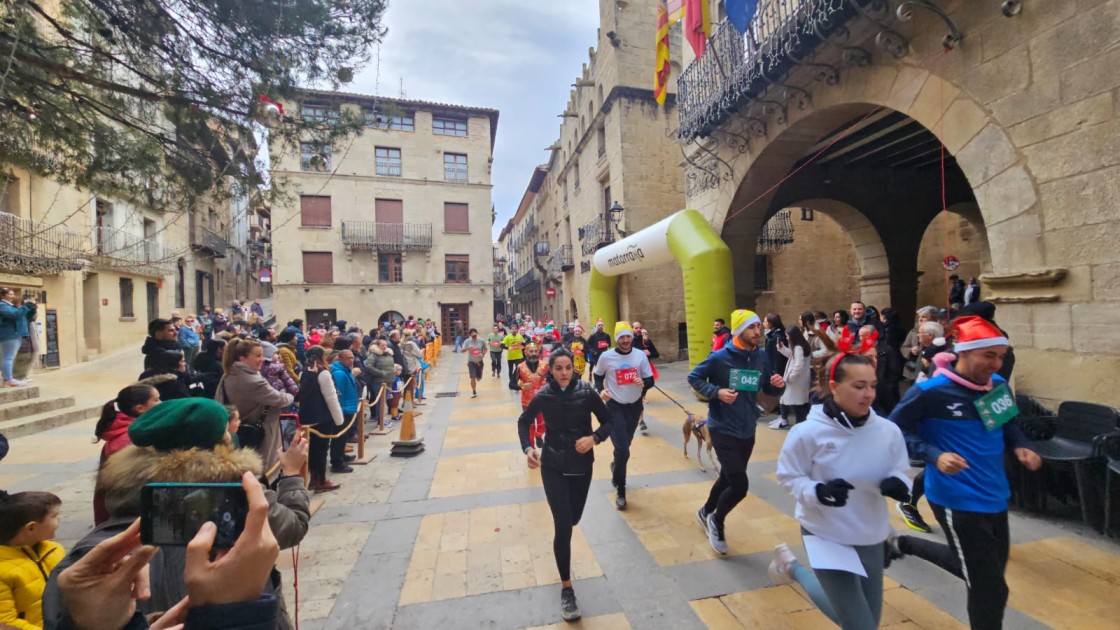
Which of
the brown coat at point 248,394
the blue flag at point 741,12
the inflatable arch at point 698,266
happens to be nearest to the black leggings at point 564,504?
the brown coat at point 248,394

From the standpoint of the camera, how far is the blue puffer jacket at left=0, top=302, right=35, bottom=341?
835cm

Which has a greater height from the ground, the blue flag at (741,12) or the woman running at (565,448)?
the blue flag at (741,12)

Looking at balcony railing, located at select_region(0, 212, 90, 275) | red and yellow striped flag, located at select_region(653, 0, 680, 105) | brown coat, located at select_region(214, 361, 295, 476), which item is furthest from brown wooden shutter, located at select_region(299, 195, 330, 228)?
brown coat, located at select_region(214, 361, 295, 476)

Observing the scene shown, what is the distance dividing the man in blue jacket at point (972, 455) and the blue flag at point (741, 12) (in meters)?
6.01

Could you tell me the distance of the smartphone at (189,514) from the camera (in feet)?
4.06

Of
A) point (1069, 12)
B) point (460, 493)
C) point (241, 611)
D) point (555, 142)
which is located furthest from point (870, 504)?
point (555, 142)

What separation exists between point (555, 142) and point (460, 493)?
1026 inches

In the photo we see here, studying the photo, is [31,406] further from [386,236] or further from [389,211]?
[389,211]

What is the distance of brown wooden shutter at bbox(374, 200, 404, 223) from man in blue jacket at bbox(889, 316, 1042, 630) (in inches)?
1108

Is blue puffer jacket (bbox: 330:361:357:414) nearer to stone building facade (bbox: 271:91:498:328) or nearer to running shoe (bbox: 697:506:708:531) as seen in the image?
running shoe (bbox: 697:506:708:531)

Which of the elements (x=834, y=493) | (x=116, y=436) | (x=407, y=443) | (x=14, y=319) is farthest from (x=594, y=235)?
(x=834, y=493)

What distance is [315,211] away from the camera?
26219 mm

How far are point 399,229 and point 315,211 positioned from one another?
4616 mm

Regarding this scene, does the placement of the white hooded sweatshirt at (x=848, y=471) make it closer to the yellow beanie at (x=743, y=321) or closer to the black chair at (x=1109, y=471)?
the yellow beanie at (x=743, y=321)
